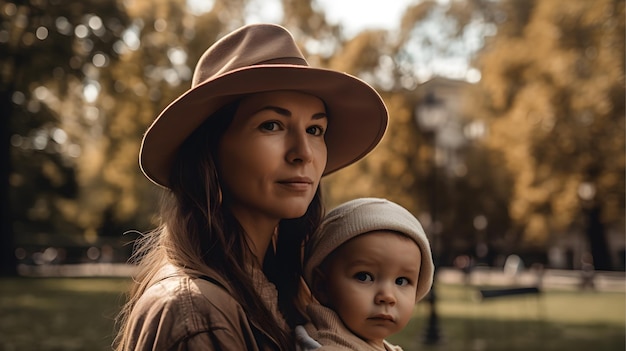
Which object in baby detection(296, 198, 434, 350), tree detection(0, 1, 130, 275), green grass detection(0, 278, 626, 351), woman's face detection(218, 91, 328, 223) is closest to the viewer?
woman's face detection(218, 91, 328, 223)

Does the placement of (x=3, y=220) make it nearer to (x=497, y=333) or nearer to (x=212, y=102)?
(x=497, y=333)

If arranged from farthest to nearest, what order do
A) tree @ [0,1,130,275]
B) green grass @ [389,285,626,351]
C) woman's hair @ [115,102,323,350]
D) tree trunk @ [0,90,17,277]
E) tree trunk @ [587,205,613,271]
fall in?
tree trunk @ [587,205,613,271], tree trunk @ [0,90,17,277], tree @ [0,1,130,275], green grass @ [389,285,626,351], woman's hair @ [115,102,323,350]

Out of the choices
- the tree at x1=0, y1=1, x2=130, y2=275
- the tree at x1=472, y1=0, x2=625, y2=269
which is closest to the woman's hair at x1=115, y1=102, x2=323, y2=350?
the tree at x1=472, y1=0, x2=625, y2=269

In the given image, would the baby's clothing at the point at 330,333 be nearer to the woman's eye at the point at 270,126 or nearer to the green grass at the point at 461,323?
the woman's eye at the point at 270,126

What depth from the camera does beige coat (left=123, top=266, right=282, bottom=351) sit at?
177 cm

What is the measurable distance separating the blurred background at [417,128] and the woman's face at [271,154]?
375 inches

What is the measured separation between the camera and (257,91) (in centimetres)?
218

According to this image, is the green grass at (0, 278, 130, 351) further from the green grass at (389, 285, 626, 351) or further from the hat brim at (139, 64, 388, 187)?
the green grass at (389, 285, 626, 351)

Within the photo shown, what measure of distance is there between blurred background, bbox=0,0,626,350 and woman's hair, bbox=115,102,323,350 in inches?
371

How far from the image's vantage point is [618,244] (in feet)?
169

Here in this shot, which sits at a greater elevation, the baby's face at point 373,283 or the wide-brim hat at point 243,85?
the wide-brim hat at point 243,85

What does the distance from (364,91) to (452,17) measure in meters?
36.0

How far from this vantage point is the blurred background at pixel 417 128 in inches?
650

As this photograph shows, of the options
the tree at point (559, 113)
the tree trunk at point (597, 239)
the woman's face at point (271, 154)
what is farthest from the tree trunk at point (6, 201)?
the tree trunk at point (597, 239)
